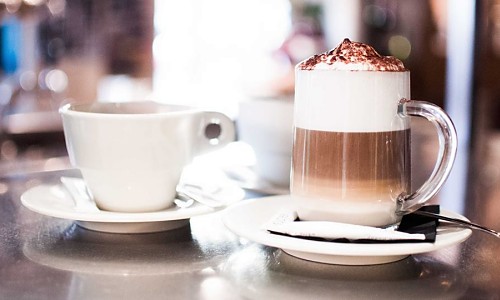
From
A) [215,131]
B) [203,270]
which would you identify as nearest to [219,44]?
[215,131]

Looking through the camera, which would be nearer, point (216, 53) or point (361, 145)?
point (361, 145)

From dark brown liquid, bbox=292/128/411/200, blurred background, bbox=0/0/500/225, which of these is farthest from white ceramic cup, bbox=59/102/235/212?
blurred background, bbox=0/0/500/225

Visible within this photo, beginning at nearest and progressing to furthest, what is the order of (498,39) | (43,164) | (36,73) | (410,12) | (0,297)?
1. (0,297)
2. (43,164)
3. (36,73)
4. (498,39)
5. (410,12)

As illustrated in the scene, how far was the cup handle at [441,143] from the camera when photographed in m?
0.54

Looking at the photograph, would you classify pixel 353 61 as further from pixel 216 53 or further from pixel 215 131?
pixel 216 53

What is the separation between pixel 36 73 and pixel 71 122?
199 cm

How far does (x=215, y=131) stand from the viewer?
71 cm

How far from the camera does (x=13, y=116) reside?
2.22m

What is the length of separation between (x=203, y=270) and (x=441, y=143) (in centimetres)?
22

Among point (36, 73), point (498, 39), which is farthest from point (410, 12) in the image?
point (36, 73)

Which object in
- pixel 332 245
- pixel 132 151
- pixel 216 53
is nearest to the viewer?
pixel 332 245

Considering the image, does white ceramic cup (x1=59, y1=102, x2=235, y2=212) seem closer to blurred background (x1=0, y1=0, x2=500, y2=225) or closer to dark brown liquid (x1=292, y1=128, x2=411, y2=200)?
dark brown liquid (x1=292, y1=128, x2=411, y2=200)

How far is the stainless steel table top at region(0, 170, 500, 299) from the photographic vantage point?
46cm

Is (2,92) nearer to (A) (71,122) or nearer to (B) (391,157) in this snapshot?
(A) (71,122)
